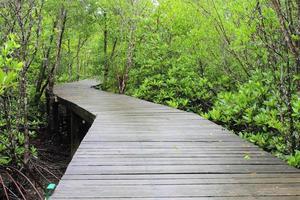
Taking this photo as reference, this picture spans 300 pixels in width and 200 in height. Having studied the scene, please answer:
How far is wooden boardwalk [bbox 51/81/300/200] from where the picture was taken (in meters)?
2.82

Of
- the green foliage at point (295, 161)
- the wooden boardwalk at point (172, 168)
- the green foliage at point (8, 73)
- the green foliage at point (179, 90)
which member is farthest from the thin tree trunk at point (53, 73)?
the green foliage at point (295, 161)

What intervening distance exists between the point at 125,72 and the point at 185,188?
32.1 feet

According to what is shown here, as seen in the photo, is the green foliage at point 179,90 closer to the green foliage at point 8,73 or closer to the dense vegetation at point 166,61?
the dense vegetation at point 166,61

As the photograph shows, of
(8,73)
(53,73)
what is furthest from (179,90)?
(8,73)

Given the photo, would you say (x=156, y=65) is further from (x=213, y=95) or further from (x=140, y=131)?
(x=140, y=131)

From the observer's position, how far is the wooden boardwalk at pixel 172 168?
2.82 metres

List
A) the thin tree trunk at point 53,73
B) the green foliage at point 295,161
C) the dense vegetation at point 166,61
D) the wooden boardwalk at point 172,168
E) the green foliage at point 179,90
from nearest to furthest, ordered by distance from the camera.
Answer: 1. the wooden boardwalk at point 172,168
2. the green foliage at point 295,161
3. the dense vegetation at point 166,61
4. the green foliage at point 179,90
5. the thin tree trunk at point 53,73

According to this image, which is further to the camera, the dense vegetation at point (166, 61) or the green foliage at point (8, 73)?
the dense vegetation at point (166, 61)

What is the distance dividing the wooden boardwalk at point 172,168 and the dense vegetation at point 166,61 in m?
0.50

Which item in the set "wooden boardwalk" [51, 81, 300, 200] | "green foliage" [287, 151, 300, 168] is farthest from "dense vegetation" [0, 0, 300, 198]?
"wooden boardwalk" [51, 81, 300, 200]

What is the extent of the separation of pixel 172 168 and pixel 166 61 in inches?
320

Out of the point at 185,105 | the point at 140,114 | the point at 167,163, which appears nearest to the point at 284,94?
the point at 167,163

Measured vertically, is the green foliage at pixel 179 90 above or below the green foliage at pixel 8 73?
below

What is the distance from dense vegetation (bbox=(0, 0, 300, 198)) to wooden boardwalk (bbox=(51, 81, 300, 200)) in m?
0.50
